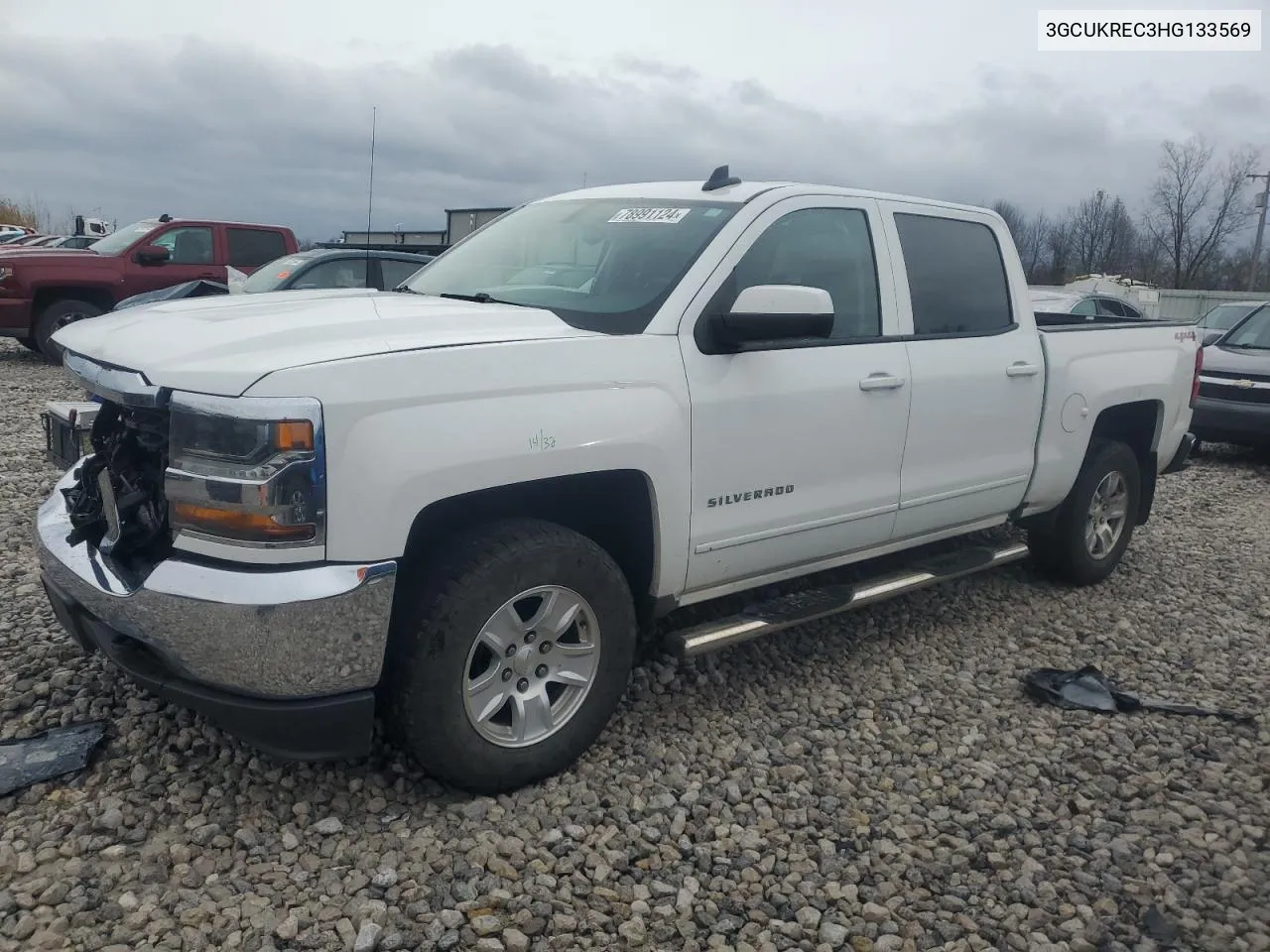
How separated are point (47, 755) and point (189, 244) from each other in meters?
10.9

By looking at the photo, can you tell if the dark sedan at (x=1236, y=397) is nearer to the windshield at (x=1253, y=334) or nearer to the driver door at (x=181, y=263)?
the windshield at (x=1253, y=334)

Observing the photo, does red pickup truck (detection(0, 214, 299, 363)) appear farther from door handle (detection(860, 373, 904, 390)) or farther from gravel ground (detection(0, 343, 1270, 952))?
door handle (detection(860, 373, 904, 390))

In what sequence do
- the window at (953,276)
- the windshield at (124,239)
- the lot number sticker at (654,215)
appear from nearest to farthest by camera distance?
the lot number sticker at (654,215) → the window at (953,276) → the windshield at (124,239)

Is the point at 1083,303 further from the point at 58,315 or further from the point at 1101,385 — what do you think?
the point at 58,315

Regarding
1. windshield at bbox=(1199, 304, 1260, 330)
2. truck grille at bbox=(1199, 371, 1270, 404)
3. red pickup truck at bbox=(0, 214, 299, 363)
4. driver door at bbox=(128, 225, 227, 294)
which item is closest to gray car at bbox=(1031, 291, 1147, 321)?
windshield at bbox=(1199, 304, 1260, 330)

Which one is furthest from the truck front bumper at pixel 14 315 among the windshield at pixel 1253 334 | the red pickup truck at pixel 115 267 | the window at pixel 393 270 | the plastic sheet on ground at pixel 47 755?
the windshield at pixel 1253 334

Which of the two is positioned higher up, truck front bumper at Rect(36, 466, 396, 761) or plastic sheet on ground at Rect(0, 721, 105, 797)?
truck front bumper at Rect(36, 466, 396, 761)

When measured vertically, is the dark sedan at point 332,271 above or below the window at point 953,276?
below

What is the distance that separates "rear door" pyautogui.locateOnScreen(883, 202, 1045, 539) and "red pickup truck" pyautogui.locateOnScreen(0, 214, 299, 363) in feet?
31.0

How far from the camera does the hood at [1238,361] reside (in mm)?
9461

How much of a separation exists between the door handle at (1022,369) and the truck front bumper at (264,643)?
3.02 metres

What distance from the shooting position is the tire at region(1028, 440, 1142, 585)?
5258 millimetres

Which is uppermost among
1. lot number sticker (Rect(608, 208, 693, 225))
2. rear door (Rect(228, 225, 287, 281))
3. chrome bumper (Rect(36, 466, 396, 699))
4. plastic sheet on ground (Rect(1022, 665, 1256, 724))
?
lot number sticker (Rect(608, 208, 693, 225))

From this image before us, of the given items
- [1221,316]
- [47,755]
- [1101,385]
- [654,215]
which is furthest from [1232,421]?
[47,755]
